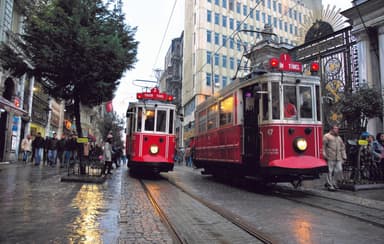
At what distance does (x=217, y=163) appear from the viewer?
12.9m

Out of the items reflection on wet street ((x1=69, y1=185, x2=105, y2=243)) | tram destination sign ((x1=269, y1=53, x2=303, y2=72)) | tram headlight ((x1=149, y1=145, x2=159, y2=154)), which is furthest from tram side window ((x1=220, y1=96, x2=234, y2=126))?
reflection on wet street ((x1=69, y1=185, x2=105, y2=243))

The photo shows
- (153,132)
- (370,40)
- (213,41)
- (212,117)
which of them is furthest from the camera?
(213,41)

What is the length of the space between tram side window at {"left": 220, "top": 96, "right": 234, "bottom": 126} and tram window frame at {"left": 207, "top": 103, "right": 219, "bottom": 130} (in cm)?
68

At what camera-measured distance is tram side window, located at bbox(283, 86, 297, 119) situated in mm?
9609

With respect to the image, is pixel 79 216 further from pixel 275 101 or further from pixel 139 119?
pixel 139 119

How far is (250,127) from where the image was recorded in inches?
422

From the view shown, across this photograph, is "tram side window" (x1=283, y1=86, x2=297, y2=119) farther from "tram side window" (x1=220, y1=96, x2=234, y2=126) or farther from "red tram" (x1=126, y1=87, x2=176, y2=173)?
"red tram" (x1=126, y1=87, x2=176, y2=173)

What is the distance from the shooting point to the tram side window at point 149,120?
13.5 m

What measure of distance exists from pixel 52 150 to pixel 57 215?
15258 millimetres

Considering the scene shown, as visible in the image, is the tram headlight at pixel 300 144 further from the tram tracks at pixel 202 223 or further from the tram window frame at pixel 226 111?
the tram tracks at pixel 202 223

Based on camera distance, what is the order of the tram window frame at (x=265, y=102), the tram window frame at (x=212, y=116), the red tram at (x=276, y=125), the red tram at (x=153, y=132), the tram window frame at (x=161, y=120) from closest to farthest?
the red tram at (x=276, y=125), the tram window frame at (x=265, y=102), the red tram at (x=153, y=132), the tram window frame at (x=212, y=116), the tram window frame at (x=161, y=120)

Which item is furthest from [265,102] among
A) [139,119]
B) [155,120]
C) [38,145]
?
[38,145]

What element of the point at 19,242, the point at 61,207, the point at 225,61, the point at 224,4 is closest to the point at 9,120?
the point at 61,207

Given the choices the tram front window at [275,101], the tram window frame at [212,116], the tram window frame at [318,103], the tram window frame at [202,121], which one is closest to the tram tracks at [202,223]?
the tram front window at [275,101]
